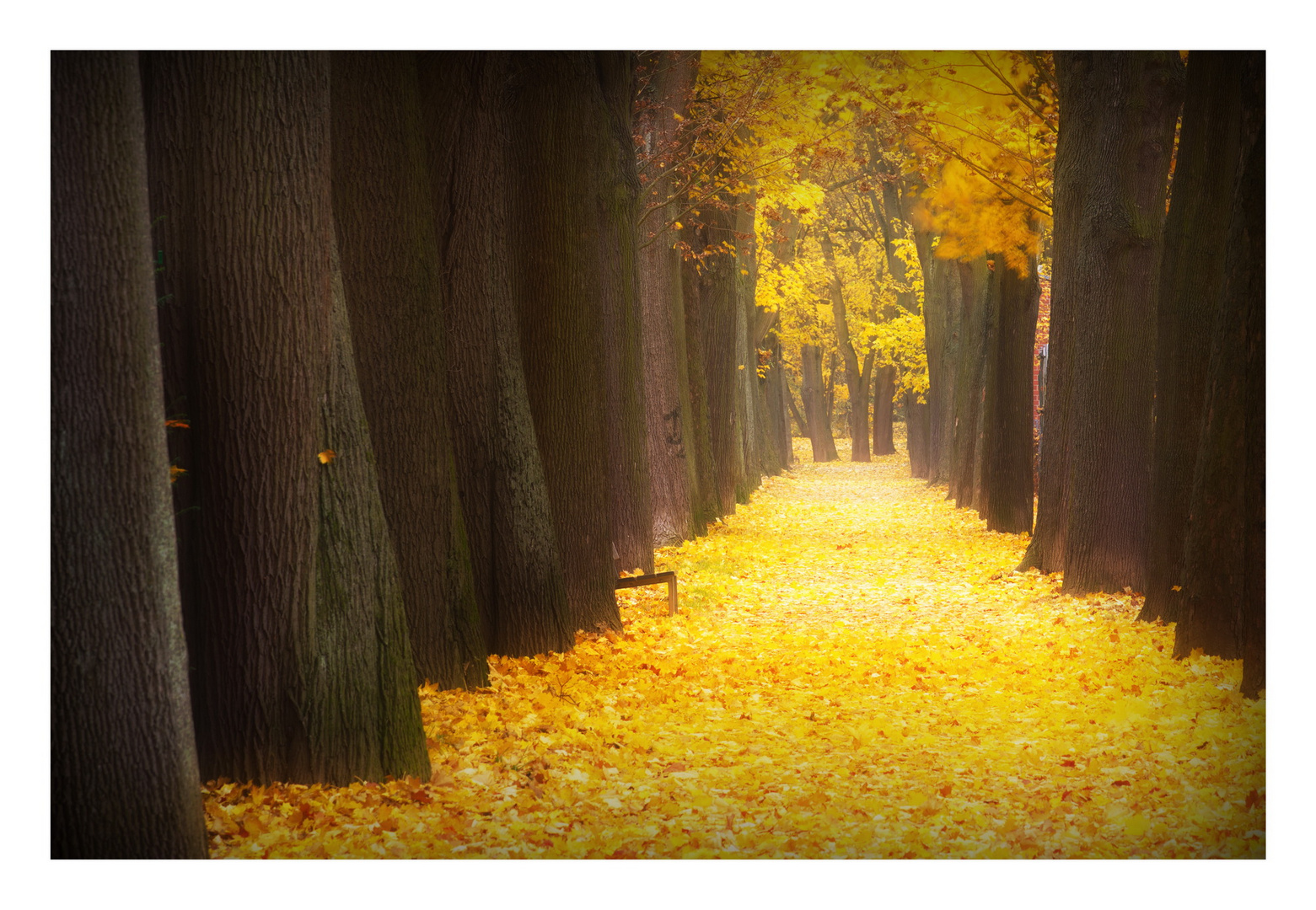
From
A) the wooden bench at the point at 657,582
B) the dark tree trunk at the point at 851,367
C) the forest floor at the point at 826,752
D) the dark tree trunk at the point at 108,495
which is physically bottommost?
the forest floor at the point at 826,752

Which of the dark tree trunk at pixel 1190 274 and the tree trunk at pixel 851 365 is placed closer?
the dark tree trunk at pixel 1190 274

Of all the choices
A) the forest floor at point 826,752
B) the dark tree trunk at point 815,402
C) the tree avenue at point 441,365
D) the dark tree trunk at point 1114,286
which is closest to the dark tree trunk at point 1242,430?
the tree avenue at point 441,365

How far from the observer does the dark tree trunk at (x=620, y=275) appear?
26.9ft

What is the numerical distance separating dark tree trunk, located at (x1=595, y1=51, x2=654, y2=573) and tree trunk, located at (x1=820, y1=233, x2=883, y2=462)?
1809cm

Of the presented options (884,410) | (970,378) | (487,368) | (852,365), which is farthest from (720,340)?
(884,410)


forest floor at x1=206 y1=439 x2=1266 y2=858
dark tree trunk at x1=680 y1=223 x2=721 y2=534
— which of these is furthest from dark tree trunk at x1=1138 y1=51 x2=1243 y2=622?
dark tree trunk at x1=680 y1=223 x2=721 y2=534

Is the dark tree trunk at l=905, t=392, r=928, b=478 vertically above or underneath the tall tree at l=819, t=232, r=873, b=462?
underneath

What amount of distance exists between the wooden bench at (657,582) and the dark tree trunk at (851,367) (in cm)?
1933

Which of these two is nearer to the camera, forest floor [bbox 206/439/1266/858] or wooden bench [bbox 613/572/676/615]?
forest floor [bbox 206/439/1266/858]

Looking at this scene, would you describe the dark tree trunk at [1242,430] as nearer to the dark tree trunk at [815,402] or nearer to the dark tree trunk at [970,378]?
the dark tree trunk at [970,378]

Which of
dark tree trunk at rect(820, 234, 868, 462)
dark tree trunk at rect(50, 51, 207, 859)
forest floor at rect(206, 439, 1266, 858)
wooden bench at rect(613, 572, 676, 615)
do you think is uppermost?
dark tree trunk at rect(820, 234, 868, 462)

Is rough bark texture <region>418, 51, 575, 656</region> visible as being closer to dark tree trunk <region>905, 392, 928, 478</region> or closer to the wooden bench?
the wooden bench

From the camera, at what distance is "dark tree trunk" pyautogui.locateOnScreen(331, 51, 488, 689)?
5.39m

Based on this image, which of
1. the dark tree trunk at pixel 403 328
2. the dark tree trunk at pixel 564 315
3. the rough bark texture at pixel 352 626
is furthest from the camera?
the dark tree trunk at pixel 564 315
